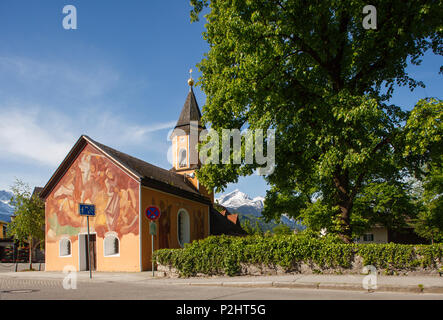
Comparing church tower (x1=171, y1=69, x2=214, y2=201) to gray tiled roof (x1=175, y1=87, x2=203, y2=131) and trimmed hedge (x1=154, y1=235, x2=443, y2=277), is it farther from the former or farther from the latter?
trimmed hedge (x1=154, y1=235, x2=443, y2=277)

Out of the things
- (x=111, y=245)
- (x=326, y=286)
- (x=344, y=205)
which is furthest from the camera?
(x=111, y=245)

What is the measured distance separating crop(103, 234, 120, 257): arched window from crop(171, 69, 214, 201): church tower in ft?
45.0

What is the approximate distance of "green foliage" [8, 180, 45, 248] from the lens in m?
25.7

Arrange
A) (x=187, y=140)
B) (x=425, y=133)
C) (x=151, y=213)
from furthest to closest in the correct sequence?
(x=187, y=140), (x=151, y=213), (x=425, y=133)

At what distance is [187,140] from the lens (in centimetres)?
3700

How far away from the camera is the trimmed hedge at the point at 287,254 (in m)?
11.6

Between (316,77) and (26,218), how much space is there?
2273 cm

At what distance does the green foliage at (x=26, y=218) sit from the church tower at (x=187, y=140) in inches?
532

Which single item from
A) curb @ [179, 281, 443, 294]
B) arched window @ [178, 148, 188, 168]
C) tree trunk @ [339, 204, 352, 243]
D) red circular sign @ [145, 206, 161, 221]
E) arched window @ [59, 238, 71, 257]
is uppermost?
arched window @ [178, 148, 188, 168]

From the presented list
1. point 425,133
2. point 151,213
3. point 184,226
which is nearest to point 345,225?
point 425,133

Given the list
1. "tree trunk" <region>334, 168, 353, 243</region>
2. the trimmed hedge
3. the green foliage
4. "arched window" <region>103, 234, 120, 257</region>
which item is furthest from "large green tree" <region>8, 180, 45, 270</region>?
"tree trunk" <region>334, 168, 353, 243</region>

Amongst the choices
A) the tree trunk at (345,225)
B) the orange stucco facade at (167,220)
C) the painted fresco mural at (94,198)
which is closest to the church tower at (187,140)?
the orange stucco facade at (167,220)

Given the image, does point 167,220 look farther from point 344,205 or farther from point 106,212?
point 344,205
